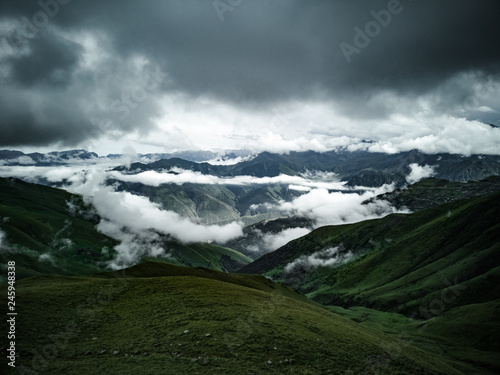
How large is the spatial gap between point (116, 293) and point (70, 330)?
64.2 feet

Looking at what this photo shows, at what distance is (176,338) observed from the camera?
3912 centimetres

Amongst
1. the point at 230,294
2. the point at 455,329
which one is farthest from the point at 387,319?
the point at 230,294

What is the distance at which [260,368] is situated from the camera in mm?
33500

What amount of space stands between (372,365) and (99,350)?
39.3 m

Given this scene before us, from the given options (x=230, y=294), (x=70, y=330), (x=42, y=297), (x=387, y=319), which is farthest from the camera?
(x=387, y=319)

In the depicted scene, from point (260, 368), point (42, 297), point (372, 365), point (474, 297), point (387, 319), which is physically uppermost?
point (42, 297)

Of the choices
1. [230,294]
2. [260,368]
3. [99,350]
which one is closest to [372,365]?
[260,368]

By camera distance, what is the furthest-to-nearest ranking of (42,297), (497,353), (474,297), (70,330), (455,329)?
(474,297) → (455,329) → (497,353) → (42,297) → (70,330)

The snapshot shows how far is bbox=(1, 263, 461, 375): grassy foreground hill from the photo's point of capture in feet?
107

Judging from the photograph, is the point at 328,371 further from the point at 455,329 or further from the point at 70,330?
the point at 455,329

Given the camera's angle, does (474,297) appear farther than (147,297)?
Yes

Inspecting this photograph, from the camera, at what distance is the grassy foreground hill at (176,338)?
107ft

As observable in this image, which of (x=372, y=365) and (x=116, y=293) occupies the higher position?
(x=116, y=293)

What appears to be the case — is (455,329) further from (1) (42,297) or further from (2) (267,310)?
(1) (42,297)
